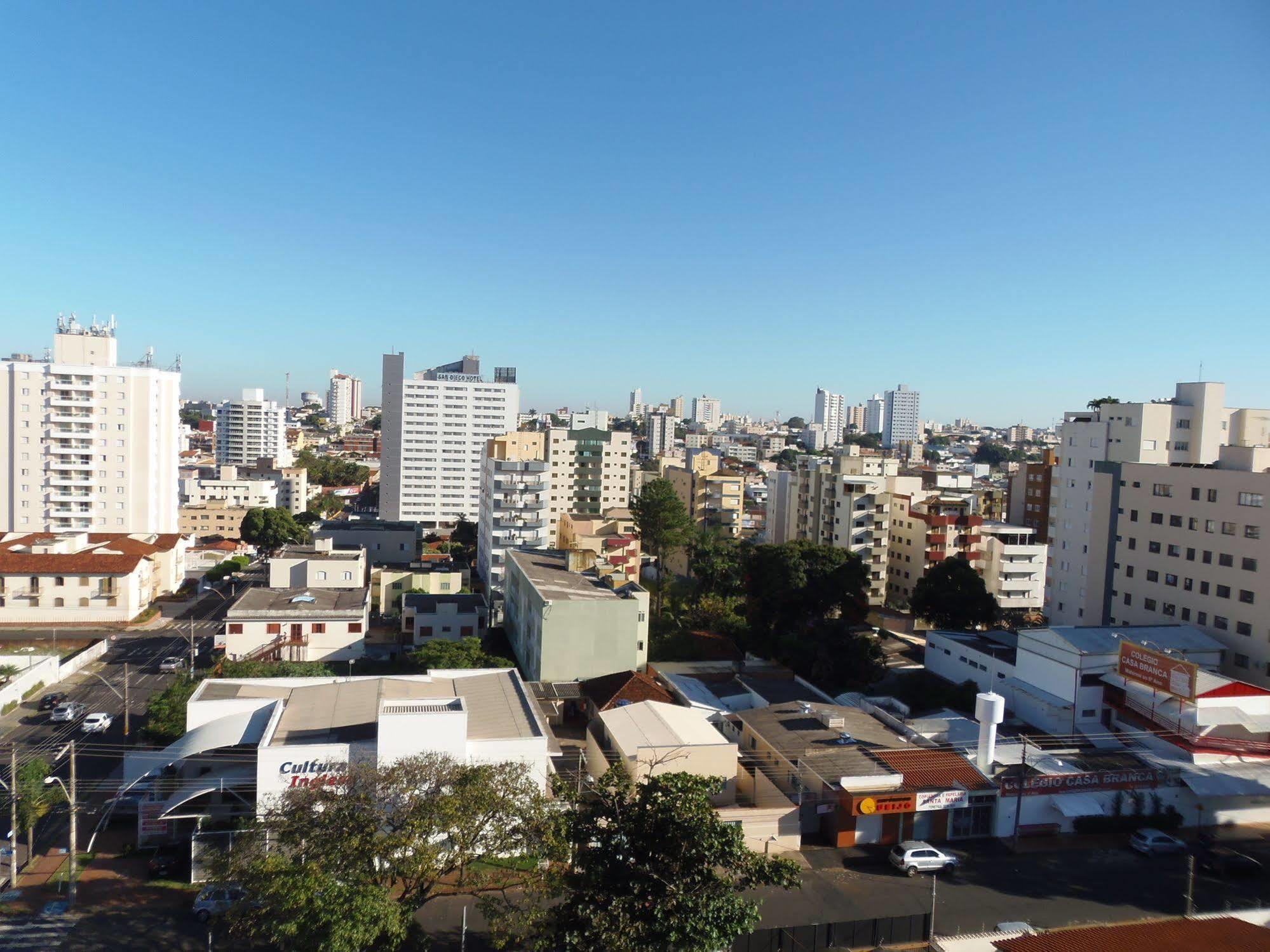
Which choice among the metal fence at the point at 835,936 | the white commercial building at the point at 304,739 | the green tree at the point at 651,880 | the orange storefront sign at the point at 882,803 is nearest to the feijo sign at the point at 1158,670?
the orange storefront sign at the point at 882,803

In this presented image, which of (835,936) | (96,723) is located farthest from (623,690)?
(96,723)

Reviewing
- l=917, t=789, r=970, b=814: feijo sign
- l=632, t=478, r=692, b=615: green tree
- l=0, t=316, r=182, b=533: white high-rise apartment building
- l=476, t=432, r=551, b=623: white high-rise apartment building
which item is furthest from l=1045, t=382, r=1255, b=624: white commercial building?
l=0, t=316, r=182, b=533: white high-rise apartment building

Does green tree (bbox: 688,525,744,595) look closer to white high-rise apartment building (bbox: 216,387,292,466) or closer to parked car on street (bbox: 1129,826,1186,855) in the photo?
parked car on street (bbox: 1129,826,1186,855)

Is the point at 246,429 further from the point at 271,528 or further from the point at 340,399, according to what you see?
the point at 340,399

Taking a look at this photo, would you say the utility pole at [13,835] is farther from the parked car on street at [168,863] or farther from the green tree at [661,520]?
the green tree at [661,520]

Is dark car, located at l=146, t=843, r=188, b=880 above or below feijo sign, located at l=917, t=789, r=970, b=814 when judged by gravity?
below

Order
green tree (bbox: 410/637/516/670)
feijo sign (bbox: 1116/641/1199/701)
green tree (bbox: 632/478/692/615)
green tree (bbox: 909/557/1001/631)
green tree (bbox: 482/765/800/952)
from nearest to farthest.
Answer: green tree (bbox: 482/765/800/952) < feijo sign (bbox: 1116/641/1199/701) < green tree (bbox: 410/637/516/670) < green tree (bbox: 909/557/1001/631) < green tree (bbox: 632/478/692/615)
